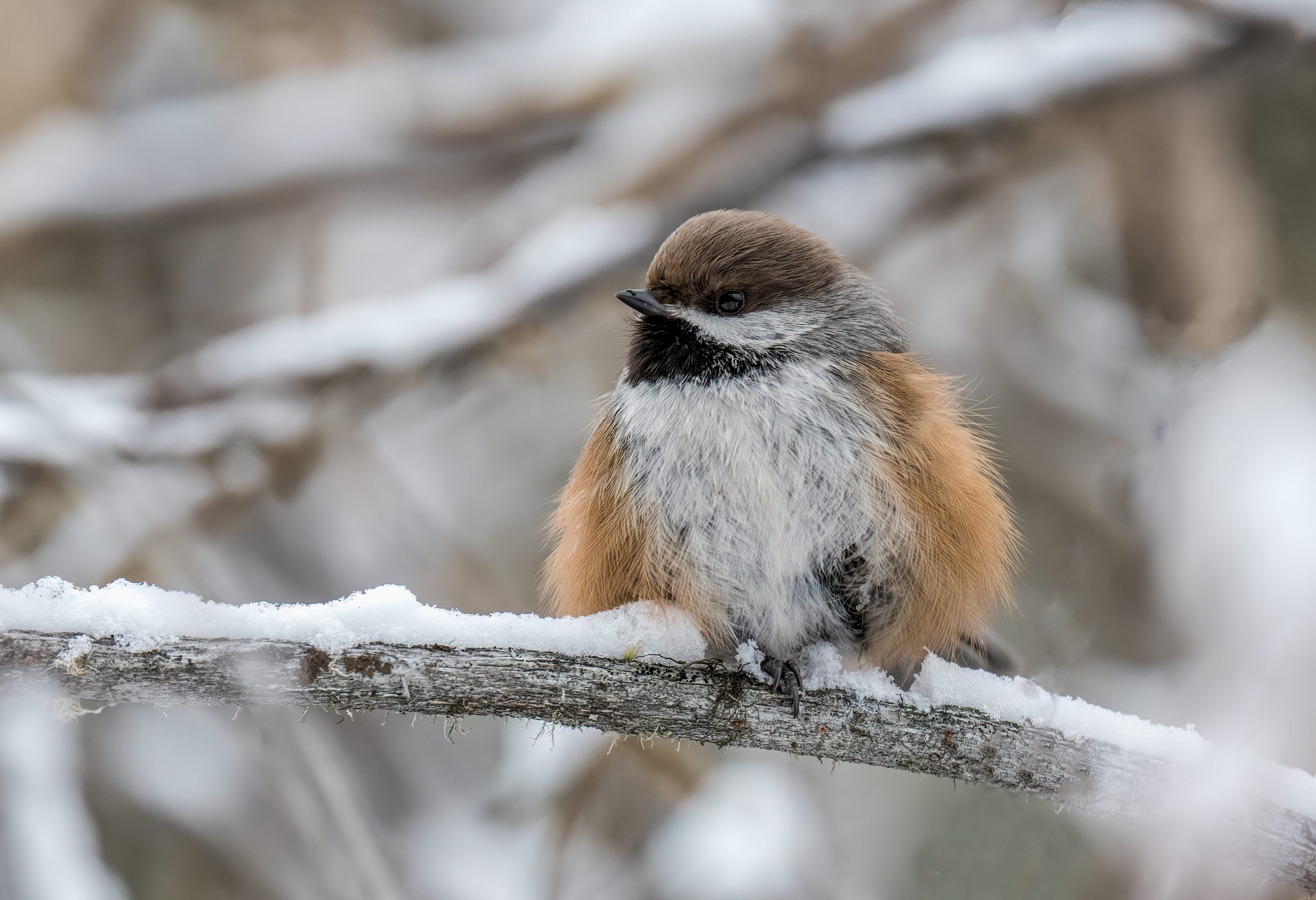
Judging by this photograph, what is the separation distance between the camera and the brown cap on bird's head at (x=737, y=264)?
300cm

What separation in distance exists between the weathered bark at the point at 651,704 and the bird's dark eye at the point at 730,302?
3.44 feet

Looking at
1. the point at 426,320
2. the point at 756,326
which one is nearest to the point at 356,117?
the point at 426,320

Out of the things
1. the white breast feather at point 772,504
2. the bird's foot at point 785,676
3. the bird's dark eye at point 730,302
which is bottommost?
the bird's foot at point 785,676

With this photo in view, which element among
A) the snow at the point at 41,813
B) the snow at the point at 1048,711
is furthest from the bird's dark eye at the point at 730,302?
the snow at the point at 41,813

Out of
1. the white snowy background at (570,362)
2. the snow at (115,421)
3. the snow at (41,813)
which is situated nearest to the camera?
the snow at (41,813)

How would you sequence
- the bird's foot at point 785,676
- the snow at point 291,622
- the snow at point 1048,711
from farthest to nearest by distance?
the bird's foot at point 785,676, the snow at point 1048,711, the snow at point 291,622

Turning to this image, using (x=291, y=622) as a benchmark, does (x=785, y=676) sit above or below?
below

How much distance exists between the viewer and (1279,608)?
10.1 ft

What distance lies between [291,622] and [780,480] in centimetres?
130

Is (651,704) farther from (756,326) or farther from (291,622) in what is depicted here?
(756,326)

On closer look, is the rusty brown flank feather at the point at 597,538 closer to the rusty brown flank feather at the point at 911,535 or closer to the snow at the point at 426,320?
the rusty brown flank feather at the point at 911,535

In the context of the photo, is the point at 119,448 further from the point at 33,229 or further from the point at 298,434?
the point at 33,229

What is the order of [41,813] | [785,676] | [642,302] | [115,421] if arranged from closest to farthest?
[785,676] < [642,302] < [41,813] < [115,421]

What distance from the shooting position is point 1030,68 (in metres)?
4.29
